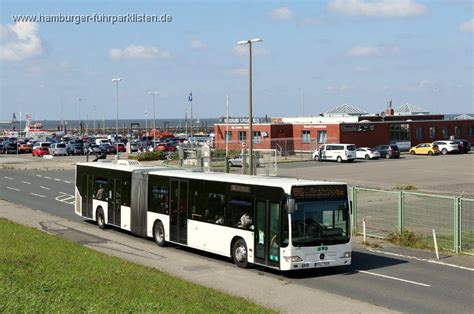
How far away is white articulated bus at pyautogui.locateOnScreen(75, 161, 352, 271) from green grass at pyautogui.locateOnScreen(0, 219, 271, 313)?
3.21 m

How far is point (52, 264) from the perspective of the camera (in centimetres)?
1516

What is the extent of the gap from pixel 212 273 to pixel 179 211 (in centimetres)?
436

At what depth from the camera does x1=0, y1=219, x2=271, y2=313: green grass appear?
35.3ft

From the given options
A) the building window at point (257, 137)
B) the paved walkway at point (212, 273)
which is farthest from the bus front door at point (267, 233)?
the building window at point (257, 137)

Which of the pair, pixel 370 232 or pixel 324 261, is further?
pixel 370 232

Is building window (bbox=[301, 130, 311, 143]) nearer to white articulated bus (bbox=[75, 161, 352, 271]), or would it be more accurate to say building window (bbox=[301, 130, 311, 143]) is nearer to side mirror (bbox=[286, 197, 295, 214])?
white articulated bus (bbox=[75, 161, 352, 271])

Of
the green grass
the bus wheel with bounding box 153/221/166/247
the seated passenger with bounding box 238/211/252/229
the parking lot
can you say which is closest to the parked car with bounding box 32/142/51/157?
the parking lot

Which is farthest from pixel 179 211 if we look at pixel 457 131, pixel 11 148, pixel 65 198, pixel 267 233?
pixel 11 148

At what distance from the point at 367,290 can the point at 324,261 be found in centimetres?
163

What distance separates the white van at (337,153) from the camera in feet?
222

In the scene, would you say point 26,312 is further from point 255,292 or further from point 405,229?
point 405,229

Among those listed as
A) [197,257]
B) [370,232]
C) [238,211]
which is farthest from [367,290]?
[370,232]

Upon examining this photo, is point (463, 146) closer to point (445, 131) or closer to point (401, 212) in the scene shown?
point (445, 131)

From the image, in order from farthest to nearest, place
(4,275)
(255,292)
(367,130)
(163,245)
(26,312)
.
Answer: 1. (367,130)
2. (163,245)
3. (255,292)
4. (4,275)
5. (26,312)
